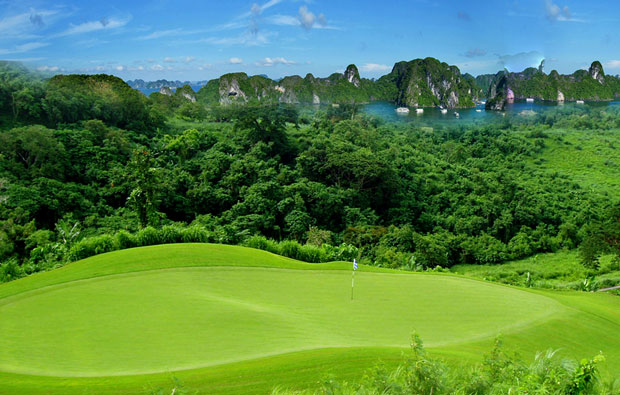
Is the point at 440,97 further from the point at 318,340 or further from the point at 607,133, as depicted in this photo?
the point at 318,340

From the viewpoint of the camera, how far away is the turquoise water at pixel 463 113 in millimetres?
67562

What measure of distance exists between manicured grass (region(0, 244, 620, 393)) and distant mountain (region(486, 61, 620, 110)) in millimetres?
89894

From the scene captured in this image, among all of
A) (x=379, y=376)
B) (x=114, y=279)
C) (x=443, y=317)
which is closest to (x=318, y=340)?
(x=379, y=376)

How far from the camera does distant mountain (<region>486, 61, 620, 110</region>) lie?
8856cm

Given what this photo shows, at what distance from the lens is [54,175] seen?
23.8 metres

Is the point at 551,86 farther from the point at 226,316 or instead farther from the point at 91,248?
the point at 226,316

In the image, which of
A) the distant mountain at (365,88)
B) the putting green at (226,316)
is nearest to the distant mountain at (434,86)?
the distant mountain at (365,88)

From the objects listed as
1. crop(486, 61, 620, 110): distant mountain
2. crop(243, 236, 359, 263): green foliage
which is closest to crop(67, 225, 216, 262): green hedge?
crop(243, 236, 359, 263): green foliage

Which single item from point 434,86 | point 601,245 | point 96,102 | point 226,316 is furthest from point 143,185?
point 434,86

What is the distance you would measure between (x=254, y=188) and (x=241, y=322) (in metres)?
21.5

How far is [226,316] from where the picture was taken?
217 inches

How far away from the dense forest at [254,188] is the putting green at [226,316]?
10267 mm

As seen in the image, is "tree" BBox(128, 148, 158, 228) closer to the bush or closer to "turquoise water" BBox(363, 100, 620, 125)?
the bush

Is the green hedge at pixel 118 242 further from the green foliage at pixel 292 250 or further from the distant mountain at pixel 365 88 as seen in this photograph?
the distant mountain at pixel 365 88
